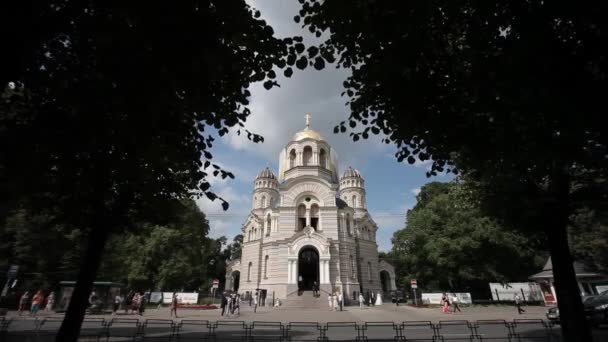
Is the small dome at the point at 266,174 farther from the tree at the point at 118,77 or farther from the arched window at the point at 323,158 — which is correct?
the tree at the point at 118,77

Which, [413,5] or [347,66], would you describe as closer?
[413,5]

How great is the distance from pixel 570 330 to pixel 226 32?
456 inches

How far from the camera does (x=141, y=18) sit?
5164mm

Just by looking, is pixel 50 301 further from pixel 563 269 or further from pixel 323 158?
pixel 563 269

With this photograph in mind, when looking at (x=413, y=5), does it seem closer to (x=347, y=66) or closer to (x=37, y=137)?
(x=347, y=66)

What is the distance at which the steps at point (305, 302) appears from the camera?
92.6 ft

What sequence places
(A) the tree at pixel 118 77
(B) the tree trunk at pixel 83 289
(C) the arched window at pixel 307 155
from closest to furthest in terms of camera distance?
(A) the tree at pixel 118 77, (B) the tree trunk at pixel 83 289, (C) the arched window at pixel 307 155

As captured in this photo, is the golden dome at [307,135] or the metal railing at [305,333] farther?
the golden dome at [307,135]

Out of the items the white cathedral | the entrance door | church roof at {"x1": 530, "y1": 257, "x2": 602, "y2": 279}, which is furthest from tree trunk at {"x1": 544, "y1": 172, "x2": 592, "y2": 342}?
the entrance door

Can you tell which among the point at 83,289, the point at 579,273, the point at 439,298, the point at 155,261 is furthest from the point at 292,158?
the point at 83,289

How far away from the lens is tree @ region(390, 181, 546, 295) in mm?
30109

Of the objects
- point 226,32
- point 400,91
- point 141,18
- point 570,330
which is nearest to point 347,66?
point 400,91

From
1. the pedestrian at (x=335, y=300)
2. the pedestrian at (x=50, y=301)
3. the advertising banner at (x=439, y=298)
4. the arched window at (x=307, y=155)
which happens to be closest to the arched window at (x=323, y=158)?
the arched window at (x=307, y=155)

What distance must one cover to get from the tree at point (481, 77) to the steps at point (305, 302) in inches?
828
